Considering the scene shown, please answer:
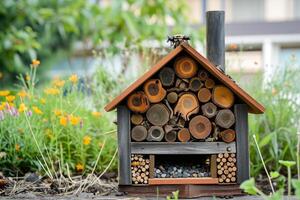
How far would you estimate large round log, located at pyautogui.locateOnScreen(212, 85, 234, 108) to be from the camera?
3363 mm

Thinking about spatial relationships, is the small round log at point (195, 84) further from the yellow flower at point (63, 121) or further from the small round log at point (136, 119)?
the yellow flower at point (63, 121)

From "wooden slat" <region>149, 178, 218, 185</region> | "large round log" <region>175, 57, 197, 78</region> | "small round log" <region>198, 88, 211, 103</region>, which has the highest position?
"large round log" <region>175, 57, 197, 78</region>

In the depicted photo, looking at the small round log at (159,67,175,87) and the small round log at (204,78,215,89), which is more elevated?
the small round log at (159,67,175,87)

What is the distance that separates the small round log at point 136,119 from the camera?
337 centimetres

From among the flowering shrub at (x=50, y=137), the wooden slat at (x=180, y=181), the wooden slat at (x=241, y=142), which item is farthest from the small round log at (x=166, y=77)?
the flowering shrub at (x=50, y=137)

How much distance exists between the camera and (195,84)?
11.1ft


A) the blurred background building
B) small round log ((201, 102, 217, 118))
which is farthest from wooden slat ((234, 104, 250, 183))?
the blurred background building

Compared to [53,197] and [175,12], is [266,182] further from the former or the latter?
[175,12]

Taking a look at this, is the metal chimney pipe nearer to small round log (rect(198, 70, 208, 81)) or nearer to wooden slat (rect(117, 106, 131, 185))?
small round log (rect(198, 70, 208, 81))

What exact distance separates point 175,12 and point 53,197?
4568 millimetres

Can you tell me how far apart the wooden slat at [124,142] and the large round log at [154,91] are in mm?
130

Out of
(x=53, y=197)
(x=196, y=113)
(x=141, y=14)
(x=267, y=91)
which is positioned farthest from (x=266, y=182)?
(x=141, y=14)

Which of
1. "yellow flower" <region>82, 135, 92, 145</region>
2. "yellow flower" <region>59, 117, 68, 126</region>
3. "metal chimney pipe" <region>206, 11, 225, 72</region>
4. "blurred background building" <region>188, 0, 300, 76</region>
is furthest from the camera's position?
"blurred background building" <region>188, 0, 300, 76</region>

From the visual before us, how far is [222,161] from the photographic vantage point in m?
3.37
